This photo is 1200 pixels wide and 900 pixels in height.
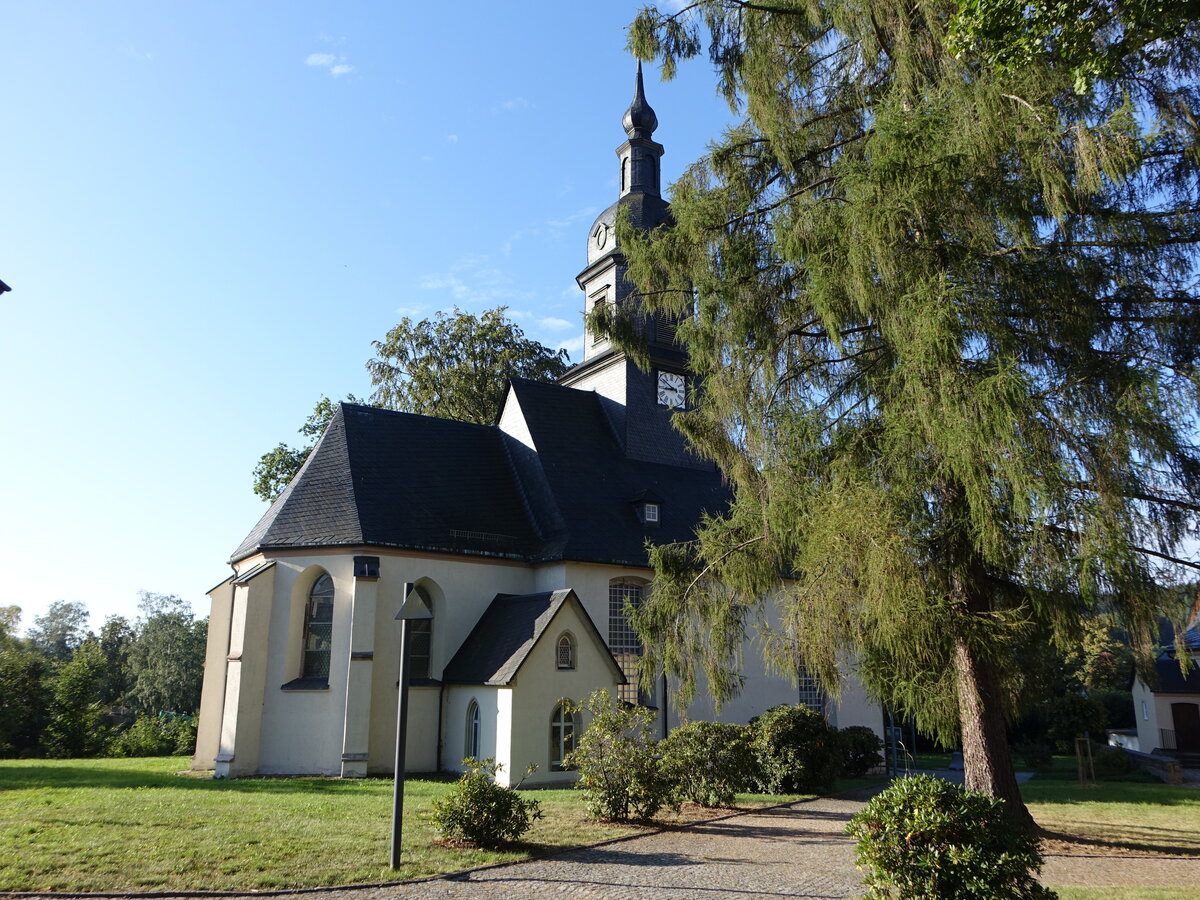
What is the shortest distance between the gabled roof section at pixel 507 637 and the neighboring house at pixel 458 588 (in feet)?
0.16

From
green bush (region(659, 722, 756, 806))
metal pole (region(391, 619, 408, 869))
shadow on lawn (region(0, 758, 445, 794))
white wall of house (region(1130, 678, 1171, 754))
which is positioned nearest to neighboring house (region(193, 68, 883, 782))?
shadow on lawn (region(0, 758, 445, 794))

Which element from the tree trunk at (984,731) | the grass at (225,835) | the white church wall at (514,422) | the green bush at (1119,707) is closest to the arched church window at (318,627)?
the grass at (225,835)

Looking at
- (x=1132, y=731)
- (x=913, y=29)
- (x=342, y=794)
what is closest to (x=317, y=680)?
(x=342, y=794)

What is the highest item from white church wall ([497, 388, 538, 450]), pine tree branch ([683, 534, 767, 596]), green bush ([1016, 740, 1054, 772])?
white church wall ([497, 388, 538, 450])

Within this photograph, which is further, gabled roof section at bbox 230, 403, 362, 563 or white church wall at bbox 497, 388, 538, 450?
white church wall at bbox 497, 388, 538, 450

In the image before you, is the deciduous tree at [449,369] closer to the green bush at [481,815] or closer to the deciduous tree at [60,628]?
the green bush at [481,815]

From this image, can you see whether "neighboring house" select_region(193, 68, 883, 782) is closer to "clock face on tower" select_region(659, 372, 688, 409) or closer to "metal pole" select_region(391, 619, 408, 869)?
"clock face on tower" select_region(659, 372, 688, 409)

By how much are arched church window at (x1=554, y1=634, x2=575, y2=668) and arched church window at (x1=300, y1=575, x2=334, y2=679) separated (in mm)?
5397

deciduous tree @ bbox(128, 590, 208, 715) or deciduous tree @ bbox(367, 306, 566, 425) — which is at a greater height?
deciduous tree @ bbox(367, 306, 566, 425)

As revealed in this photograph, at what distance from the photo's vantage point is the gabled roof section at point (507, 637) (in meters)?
17.1

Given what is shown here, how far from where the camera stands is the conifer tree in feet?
27.5

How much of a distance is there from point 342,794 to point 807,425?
32.4 ft

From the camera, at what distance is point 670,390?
25766 millimetres

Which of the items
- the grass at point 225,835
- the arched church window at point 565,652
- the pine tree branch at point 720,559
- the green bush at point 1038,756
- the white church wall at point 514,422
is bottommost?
the green bush at point 1038,756
